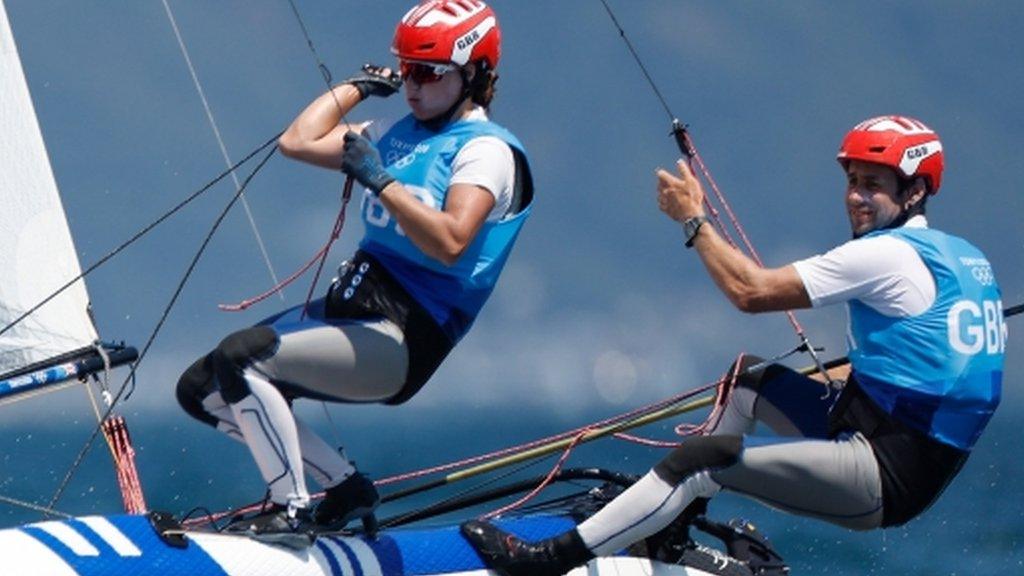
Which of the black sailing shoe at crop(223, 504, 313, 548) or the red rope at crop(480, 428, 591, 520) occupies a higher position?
the black sailing shoe at crop(223, 504, 313, 548)

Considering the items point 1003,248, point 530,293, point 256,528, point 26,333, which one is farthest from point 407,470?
point 256,528

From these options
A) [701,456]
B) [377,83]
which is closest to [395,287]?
[377,83]

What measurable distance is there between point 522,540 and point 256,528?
2.42 ft

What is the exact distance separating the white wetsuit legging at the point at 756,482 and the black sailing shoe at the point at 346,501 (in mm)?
560

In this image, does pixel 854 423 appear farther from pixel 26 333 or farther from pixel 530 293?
pixel 530 293

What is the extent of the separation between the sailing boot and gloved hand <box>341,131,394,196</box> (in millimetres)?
1044

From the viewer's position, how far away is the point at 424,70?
7.21m

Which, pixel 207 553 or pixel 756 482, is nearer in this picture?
pixel 207 553

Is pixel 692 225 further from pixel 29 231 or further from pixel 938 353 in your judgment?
pixel 29 231

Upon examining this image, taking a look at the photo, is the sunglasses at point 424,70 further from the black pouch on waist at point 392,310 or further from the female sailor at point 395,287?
the black pouch on waist at point 392,310

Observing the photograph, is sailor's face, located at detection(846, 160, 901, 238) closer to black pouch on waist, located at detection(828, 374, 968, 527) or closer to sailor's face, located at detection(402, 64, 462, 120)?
black pouch on waist, located at detection(828, 374, 968, 527)

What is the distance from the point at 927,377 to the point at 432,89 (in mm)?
1475

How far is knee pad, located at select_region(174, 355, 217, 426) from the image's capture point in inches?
278

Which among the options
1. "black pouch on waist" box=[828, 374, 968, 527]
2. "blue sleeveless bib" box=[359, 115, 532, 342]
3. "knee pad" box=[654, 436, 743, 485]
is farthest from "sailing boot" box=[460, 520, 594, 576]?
"black pouch on waist" box=[828, 374, 968, 527]
